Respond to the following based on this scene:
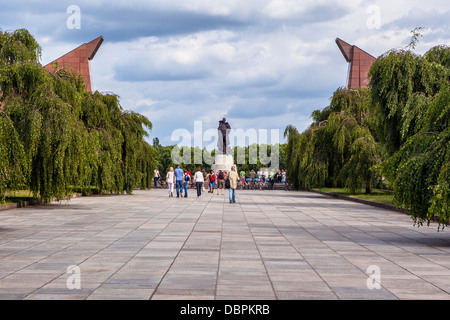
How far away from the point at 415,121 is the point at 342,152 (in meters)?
11.6

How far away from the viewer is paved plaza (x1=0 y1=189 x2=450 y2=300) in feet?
21.8

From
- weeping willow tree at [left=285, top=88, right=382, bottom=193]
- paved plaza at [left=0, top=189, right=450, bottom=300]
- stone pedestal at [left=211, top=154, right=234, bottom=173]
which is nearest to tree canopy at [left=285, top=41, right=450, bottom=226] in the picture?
weeping willow tree at [left=285, top=88, right=382, bottom=193]

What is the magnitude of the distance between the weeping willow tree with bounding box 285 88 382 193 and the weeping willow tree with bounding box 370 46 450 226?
18.2 ft

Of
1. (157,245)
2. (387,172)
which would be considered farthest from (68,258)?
(387,172)

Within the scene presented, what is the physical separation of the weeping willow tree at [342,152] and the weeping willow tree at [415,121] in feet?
18.2

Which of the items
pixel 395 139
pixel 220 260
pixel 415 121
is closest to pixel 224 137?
pixel 395 139

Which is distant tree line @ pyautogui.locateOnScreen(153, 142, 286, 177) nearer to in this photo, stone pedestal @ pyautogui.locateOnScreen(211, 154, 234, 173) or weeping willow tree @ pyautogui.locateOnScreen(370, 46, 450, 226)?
stone pedestal @ pyautogui.locateOnScreen(211, 154, 234, 173)

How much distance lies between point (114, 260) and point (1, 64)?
13.7 metres

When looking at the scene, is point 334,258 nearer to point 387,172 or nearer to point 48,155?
point 387,172

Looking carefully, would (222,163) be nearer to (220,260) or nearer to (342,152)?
(342,152)

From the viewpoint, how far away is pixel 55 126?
64.8ft

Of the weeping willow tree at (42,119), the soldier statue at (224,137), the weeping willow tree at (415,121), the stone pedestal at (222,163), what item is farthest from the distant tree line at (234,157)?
the weeping willow tree at (42,119)

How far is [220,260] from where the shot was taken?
899cm

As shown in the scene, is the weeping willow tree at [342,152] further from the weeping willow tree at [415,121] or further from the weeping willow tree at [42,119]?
the weeping willow tree at [42,119]
